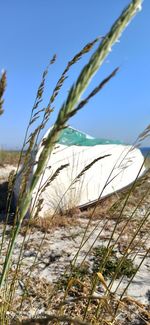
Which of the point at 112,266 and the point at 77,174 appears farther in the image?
the point at 77,174

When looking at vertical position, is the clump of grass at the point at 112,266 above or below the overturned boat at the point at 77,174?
below

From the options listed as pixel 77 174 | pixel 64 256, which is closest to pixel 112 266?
pixel 64 256

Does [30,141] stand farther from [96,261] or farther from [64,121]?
[96,261]

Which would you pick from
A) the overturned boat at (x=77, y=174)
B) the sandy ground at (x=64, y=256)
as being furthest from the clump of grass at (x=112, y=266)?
the overturned boat at (x=77, y=174)

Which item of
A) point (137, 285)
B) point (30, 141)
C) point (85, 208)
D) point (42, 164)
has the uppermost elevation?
point (30, 141)

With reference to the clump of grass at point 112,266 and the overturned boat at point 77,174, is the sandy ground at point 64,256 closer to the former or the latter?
the clump of grass at point 112,266

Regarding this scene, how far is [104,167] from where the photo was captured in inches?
232

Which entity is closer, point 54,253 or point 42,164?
point 42,164

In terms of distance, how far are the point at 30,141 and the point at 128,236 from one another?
3106mm

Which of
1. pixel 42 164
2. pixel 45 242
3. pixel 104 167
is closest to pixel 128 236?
pixel 45 242

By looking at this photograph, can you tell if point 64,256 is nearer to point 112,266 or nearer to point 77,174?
point 112,266

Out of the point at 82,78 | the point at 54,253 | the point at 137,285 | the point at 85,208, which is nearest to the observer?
the point at 82,78

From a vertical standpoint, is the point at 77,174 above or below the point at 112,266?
above

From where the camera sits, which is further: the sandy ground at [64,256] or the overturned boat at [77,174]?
the overturned boat at [77,174]
